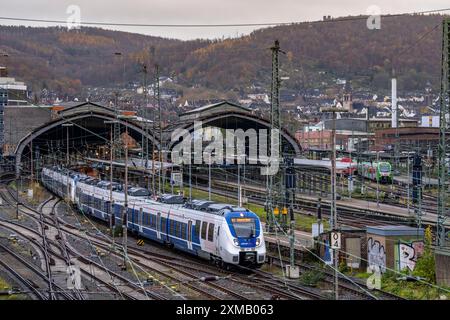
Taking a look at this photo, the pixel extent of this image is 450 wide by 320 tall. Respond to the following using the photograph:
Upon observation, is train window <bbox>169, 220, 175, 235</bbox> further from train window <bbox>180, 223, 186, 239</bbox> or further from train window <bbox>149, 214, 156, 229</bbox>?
train window <bbox>149, 214, 156, 229</bbox>

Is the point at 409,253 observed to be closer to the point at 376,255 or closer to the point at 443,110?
the point at 376,255

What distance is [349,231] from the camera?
2995 centimetres

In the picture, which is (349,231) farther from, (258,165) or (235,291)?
(258,165)

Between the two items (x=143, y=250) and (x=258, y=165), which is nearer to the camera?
(x=143, y=250)

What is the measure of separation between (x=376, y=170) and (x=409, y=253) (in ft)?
133

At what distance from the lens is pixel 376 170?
6612 cm

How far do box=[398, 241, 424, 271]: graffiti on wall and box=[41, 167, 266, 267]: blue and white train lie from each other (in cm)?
475

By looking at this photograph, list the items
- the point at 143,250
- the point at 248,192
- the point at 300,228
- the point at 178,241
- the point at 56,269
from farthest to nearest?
the point at 248,192 < the point at 300,228 < the point at 143,250 < the point at 178,241 < the point at 56,269

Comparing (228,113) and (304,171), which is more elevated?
(228,113)

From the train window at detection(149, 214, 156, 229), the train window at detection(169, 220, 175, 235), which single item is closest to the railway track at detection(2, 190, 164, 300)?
the train window at detection(169, 220, 175, 235)

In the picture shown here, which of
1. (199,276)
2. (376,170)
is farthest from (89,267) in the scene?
(376,170)

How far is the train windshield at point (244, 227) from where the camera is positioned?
86.9ft

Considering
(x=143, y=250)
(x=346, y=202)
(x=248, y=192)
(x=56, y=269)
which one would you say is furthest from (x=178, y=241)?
(x=248, y=192)

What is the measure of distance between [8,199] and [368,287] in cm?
4677
